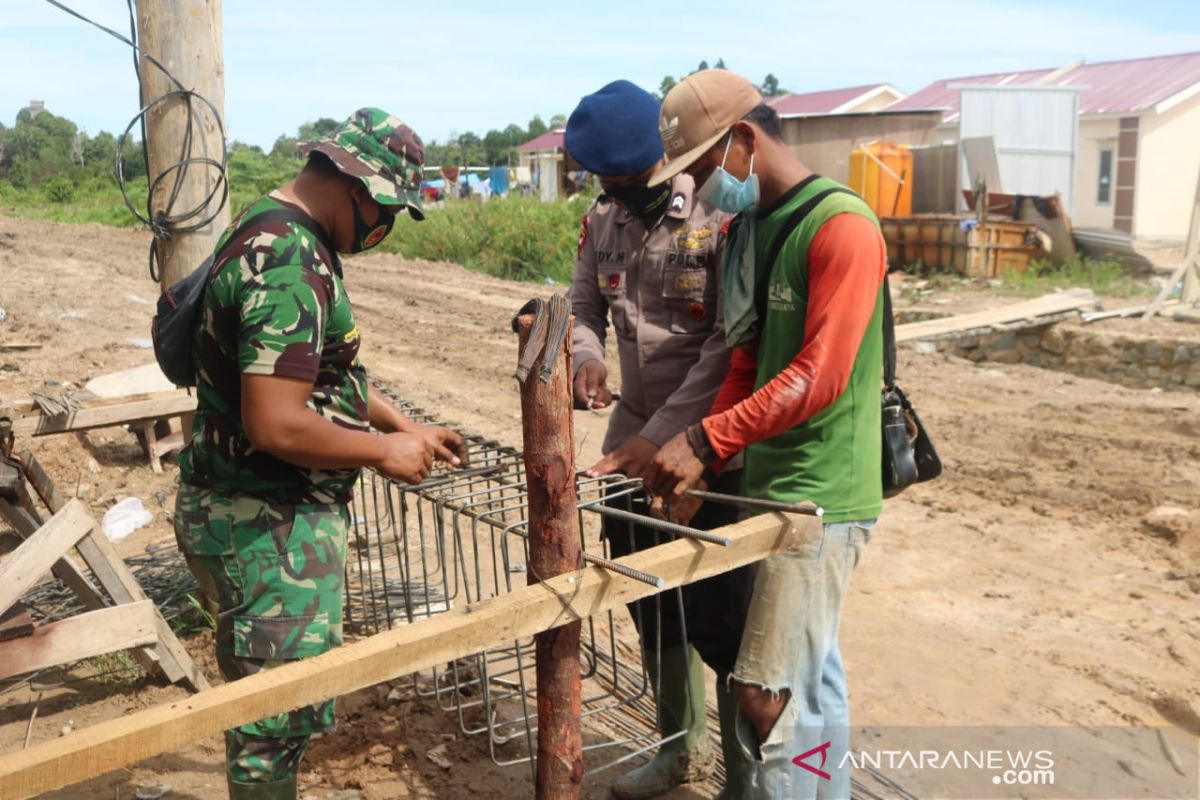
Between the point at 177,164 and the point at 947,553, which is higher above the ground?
the point at 177,164

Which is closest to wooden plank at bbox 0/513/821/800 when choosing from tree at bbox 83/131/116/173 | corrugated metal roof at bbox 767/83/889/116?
corrugated metal roof at bbox 767/83/889/116

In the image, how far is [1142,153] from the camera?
21.8 metres

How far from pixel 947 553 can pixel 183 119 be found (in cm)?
437

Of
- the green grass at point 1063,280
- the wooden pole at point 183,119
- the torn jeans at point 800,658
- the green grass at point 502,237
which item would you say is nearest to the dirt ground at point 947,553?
the torn jeans at point 800,658

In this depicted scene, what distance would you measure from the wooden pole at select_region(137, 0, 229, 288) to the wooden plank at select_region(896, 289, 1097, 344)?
846cm

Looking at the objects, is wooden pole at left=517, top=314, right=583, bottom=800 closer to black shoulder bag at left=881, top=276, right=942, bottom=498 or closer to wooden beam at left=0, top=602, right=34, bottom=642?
black shoulder bag at left=881, top=276, right=942, bottom=498

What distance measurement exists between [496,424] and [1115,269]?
35.3 feet

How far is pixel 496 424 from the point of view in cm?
818

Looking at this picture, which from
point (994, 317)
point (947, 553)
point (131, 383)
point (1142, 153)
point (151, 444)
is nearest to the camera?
point (947, 553)

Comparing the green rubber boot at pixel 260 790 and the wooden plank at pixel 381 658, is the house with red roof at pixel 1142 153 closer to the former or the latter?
the wooden plank at pixel 381 658

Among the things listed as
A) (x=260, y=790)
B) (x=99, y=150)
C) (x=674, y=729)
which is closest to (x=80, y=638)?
(x=260, y=790)

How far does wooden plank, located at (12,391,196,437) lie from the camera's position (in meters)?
4.12

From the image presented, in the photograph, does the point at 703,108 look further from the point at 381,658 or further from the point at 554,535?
the point at 381,658

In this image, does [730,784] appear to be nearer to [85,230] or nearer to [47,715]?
[47,715]
